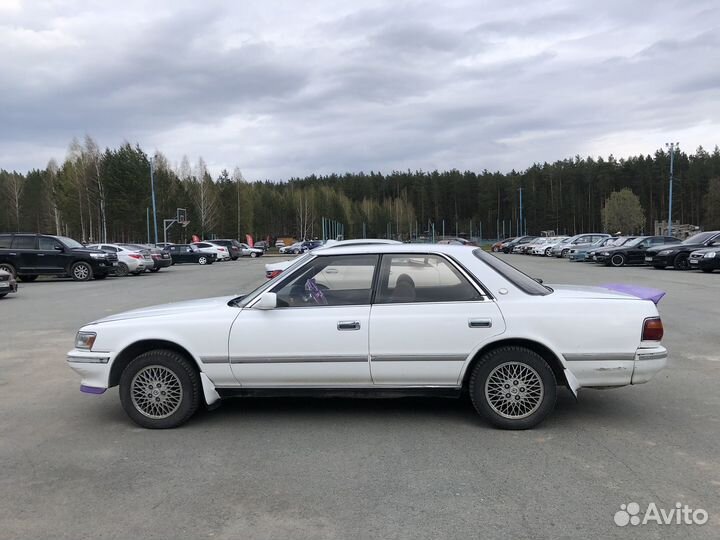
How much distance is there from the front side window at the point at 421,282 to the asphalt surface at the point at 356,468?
42.4 inches

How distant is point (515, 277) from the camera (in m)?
5.07

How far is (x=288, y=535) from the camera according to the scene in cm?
308

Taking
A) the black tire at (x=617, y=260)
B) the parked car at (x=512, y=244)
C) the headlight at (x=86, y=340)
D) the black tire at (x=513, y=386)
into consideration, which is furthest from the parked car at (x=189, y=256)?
the black tire at (x=513, y=386)

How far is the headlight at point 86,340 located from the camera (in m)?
4.92

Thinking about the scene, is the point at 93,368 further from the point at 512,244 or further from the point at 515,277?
the point at 512,244

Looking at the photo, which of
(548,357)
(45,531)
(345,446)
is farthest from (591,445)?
(45,531)

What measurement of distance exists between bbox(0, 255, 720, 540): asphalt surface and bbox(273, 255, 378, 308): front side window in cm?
106

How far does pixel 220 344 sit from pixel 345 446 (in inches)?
52.1

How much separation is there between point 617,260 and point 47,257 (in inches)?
1019

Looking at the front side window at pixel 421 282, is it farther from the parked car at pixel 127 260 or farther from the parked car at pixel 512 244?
the parked car at pixel 512 244

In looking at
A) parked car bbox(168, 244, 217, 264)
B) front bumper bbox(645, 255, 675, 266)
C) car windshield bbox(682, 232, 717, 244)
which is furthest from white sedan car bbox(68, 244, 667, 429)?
parked car bbox(168, 244, 217, 264)

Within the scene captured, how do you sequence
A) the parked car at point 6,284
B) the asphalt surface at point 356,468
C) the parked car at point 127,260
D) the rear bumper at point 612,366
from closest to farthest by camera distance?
the asphalt surface at point 356,468 → the rear bumper at point 612,366 → the parked car at point 6,284 → the parked car at point 127,260

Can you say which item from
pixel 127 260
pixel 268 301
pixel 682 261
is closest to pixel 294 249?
pixel 127 260

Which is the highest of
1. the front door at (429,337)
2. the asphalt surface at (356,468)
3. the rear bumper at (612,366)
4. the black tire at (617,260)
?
the front door at (429,337)
